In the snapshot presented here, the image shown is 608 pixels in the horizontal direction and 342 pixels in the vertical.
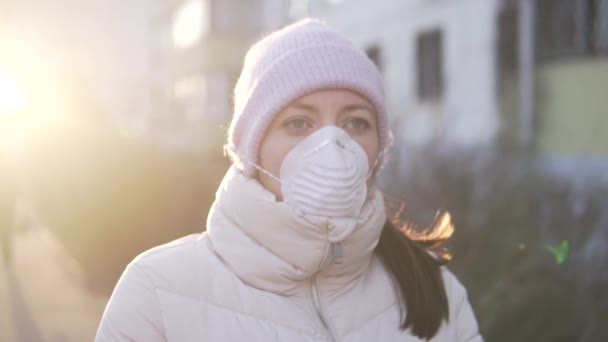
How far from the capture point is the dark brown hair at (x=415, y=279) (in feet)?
6.99

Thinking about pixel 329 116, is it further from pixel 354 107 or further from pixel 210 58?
pixel 210 58

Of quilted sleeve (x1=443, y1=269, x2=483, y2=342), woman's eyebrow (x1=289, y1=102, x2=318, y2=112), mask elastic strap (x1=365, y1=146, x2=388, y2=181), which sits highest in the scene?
woman's eyebrow (x1=289, y1=102, x2=318, y2=112)

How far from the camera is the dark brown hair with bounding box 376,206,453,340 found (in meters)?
2.13

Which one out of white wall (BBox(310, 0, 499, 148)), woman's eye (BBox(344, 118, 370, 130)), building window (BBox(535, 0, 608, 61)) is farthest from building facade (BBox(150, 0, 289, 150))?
woman's eye (BBox(344, 118, 370, 130))

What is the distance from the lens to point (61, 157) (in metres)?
9.20

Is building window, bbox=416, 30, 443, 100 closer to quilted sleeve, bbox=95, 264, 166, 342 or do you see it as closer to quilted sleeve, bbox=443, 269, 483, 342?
quilted sleeve, bbox=443, 269, 483, 342

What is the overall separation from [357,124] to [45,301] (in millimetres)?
4824

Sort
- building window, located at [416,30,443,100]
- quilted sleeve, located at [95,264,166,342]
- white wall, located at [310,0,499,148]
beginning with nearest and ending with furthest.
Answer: quilted sleeve, located at [95,264,166,342], white wall, located at [310,0,499,148], building window, located at [416,30,443,100]

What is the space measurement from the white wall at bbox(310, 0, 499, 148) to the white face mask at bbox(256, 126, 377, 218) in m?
7.90

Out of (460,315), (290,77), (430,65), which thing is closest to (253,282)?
(290,77)

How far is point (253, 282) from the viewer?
1.97 m

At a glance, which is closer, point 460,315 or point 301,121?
point 301,121

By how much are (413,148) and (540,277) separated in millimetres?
2358

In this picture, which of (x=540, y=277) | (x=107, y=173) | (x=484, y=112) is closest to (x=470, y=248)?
(x=540, y=277)
